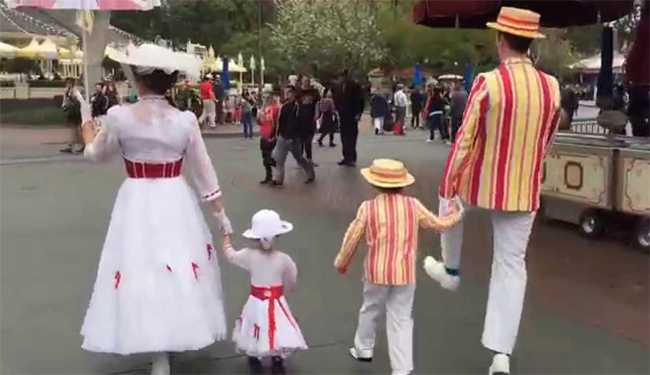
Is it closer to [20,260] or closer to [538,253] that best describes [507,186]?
[538,253]

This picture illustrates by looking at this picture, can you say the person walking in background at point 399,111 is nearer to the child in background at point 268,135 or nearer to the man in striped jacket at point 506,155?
the child in background at point 268,135

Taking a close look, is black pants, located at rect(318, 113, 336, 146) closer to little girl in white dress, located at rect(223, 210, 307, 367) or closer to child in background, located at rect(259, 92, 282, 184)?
child in background, located at rect(259, 92, 282, 184)

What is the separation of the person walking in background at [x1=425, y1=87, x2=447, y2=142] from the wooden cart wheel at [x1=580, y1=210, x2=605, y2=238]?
46.4 ft

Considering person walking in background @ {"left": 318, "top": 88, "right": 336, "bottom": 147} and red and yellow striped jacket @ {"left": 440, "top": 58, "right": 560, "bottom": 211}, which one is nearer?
red and yellow striped jacket @ {"left": 440, "top": 58, "right": 560, "bottom": 211}

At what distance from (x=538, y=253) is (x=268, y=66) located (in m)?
38.1

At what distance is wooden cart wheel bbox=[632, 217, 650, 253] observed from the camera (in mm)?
8398

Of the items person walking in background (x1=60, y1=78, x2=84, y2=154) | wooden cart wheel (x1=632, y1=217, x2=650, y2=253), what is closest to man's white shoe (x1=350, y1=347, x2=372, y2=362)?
wooden cart wheel (x1=632, y1=217, x2=650, y2=253)

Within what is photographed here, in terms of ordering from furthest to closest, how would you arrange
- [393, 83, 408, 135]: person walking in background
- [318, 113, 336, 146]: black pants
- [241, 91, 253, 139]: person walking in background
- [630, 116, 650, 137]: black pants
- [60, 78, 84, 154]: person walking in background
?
1. [393, 83, 408, 135]: person walking in background
2. [241, 91, 253, 139]: person walking in background
3. [318, 113, 336, 146]: black pants
4. [60, 78, 84, 154]: person walking in background
5. [630, 116, 650, 137]: black pants

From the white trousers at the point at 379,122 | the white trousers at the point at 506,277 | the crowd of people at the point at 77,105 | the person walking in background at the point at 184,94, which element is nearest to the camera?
the white trousers at the point at 506,277

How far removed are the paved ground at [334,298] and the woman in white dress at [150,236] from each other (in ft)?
1.58

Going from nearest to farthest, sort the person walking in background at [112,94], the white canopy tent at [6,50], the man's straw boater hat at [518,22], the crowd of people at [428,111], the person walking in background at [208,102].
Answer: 1. the man's straw boater hat at [518,22]
2. the person walking in background at [112,94]
3. the crowd of people at [428,111]
4. the person walking in background at [208,102]
5. the white canopy tent at [6,50]

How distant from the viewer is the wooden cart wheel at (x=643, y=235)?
27.6 ft

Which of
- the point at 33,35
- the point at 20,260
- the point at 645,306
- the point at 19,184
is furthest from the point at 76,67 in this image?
the point at 645,306

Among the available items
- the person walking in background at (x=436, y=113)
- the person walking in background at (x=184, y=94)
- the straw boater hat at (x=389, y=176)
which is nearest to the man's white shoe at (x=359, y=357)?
the straw boater hat at (x=389, y=176)
